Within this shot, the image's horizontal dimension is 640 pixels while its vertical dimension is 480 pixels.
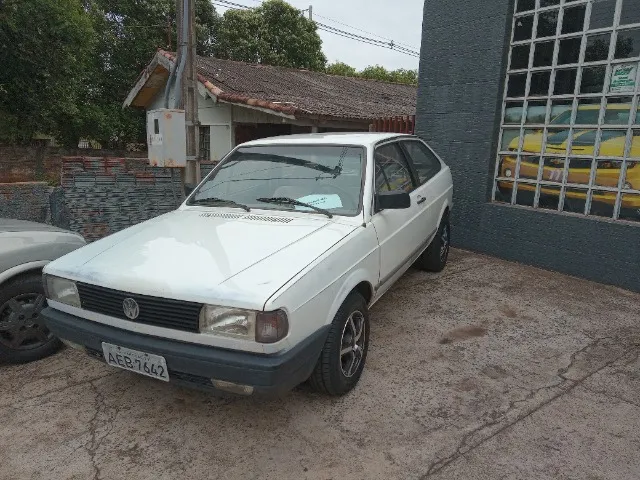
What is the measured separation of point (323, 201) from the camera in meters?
3.24

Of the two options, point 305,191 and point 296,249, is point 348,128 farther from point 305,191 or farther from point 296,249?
point 296,249

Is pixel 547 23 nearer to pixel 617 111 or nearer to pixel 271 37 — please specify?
pixel 617 111

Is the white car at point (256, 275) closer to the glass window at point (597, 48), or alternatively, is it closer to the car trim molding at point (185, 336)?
the car trim molding at point (185, 336)

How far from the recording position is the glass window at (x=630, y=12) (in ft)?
14.5

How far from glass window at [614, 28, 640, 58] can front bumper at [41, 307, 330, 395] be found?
4286 mm

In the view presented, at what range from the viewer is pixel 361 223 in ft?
9.95

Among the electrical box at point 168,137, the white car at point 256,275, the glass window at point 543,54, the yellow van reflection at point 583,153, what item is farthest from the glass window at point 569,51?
the electrical box at point 168,137

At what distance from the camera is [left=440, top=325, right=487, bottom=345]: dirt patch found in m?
3.68

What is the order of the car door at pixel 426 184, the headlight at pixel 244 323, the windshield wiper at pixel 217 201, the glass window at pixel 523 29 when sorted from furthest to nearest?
1. the glass window at pixel 523 29
2. the car door at pixel 426 184
3. the windshield wiper at pixel 217 201
4. the headlight at pixel 244 323

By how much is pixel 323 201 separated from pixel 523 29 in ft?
12.7

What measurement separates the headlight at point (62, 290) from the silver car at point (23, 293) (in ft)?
2.12

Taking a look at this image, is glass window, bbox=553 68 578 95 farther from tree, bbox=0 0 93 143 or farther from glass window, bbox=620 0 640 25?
tree, bbox=0 0 93 143

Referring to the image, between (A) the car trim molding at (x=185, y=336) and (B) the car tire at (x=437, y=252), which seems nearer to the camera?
(A) the car trim molding at (x=185, y=336)

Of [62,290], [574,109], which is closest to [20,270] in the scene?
[62,290]
